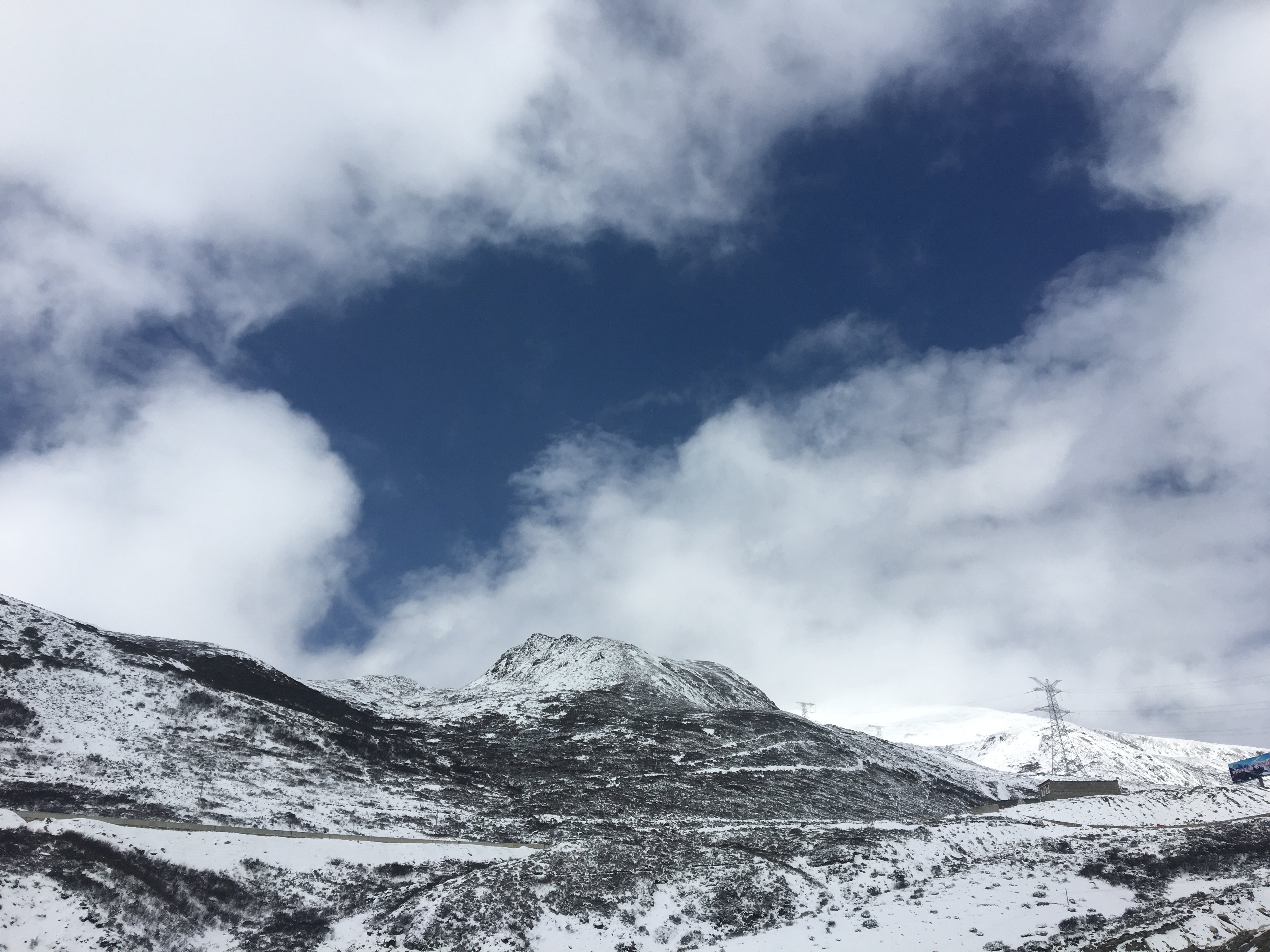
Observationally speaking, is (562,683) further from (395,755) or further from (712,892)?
(712,892)

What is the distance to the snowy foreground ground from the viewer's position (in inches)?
912

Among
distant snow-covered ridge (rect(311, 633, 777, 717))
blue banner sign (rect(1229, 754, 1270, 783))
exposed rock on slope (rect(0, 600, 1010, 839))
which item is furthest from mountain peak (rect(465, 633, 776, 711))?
blue banner sign (rect(1229, 754, 1270, 783))

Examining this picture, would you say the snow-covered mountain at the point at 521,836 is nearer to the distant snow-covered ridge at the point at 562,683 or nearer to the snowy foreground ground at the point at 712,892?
the snowy foreground ground at the point at 712,892

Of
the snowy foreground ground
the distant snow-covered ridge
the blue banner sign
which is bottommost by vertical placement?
the snowy foreground ground

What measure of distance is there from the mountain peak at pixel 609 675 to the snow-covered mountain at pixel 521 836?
13967 mm

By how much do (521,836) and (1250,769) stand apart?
Result: 69236 millimetres

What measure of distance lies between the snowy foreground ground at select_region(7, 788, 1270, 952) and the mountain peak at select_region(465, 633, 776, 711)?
47.7 meters

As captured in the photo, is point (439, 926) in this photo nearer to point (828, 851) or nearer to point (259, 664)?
point (828, 851)

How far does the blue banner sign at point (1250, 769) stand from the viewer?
6744cm

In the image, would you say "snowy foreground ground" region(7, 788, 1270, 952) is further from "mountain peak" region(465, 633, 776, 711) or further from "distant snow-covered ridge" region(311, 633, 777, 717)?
"mountain peak" region(465, 633, 776, 711)

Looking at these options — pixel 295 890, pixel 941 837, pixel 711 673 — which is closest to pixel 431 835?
pixel 295 890

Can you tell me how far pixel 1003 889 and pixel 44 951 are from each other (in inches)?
1263

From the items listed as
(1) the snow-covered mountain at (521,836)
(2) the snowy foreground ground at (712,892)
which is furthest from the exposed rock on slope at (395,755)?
(2) the snowy foreground ground at (712,892)

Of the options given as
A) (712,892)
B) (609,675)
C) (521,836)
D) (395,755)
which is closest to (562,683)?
(609,675)
